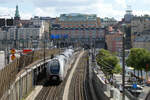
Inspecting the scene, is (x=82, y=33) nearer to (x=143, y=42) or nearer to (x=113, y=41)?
(x=113, y=41)

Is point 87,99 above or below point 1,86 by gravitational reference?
below

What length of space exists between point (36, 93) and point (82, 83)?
21.7 feet

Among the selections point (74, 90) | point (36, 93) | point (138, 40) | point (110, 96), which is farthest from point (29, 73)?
point (138, 40)

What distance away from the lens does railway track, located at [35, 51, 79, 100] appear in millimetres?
20953

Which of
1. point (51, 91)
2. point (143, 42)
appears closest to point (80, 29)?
point (143, 42)

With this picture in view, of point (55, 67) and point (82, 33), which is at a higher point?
point (82, 33)

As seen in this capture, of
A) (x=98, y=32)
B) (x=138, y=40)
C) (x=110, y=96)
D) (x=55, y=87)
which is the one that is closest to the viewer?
(x=110, y=96)

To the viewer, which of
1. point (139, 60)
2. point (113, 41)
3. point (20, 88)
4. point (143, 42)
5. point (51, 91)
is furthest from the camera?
point (113, 41)

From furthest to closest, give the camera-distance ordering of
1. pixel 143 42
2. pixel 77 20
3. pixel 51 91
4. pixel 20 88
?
pixel 77 20
pixel 143 42
pixel 51 91
pixel 20 88

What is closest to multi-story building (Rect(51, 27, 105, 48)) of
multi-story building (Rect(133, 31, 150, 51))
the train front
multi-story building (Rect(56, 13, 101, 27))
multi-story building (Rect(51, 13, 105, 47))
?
multi-story building (Rect(51, 13, 105, 47))

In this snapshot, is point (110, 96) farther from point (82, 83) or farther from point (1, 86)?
point (82, 83)

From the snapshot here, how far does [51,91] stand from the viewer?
23.2 metres

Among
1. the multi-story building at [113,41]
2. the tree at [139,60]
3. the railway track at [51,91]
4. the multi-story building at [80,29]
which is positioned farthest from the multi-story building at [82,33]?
the railway track at [51,91]

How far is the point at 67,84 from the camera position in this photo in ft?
88.5
